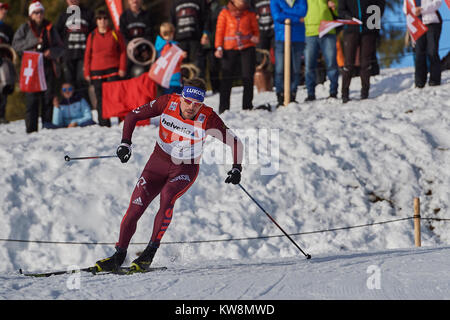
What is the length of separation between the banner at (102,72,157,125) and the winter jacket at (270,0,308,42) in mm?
2229

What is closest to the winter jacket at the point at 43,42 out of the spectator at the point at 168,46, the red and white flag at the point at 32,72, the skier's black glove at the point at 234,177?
the red and white flag at the point at 32,72

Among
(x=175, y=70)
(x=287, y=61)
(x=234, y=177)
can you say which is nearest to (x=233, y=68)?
(x=175, y=70)

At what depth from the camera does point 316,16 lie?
11.2 metres

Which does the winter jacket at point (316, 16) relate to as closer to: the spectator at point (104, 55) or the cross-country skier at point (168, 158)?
the spectator at point (104, 55)

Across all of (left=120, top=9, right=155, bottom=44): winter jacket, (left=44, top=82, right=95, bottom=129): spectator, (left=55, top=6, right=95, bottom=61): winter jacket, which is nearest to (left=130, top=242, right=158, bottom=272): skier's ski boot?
(left=44, top=82, right=95, bottom=129): spectator

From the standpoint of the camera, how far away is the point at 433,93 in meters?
11.3

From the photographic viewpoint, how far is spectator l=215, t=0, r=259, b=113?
10789 mm

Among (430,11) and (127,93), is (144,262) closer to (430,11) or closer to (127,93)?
(127,93)

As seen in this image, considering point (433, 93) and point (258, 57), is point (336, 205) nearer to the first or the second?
point (433, 93)

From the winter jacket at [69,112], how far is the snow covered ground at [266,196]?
108 centimetres

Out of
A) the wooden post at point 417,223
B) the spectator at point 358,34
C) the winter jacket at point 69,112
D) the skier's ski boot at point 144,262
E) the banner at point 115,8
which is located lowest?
the wooden post at point 417,223

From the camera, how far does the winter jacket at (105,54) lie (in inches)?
432
